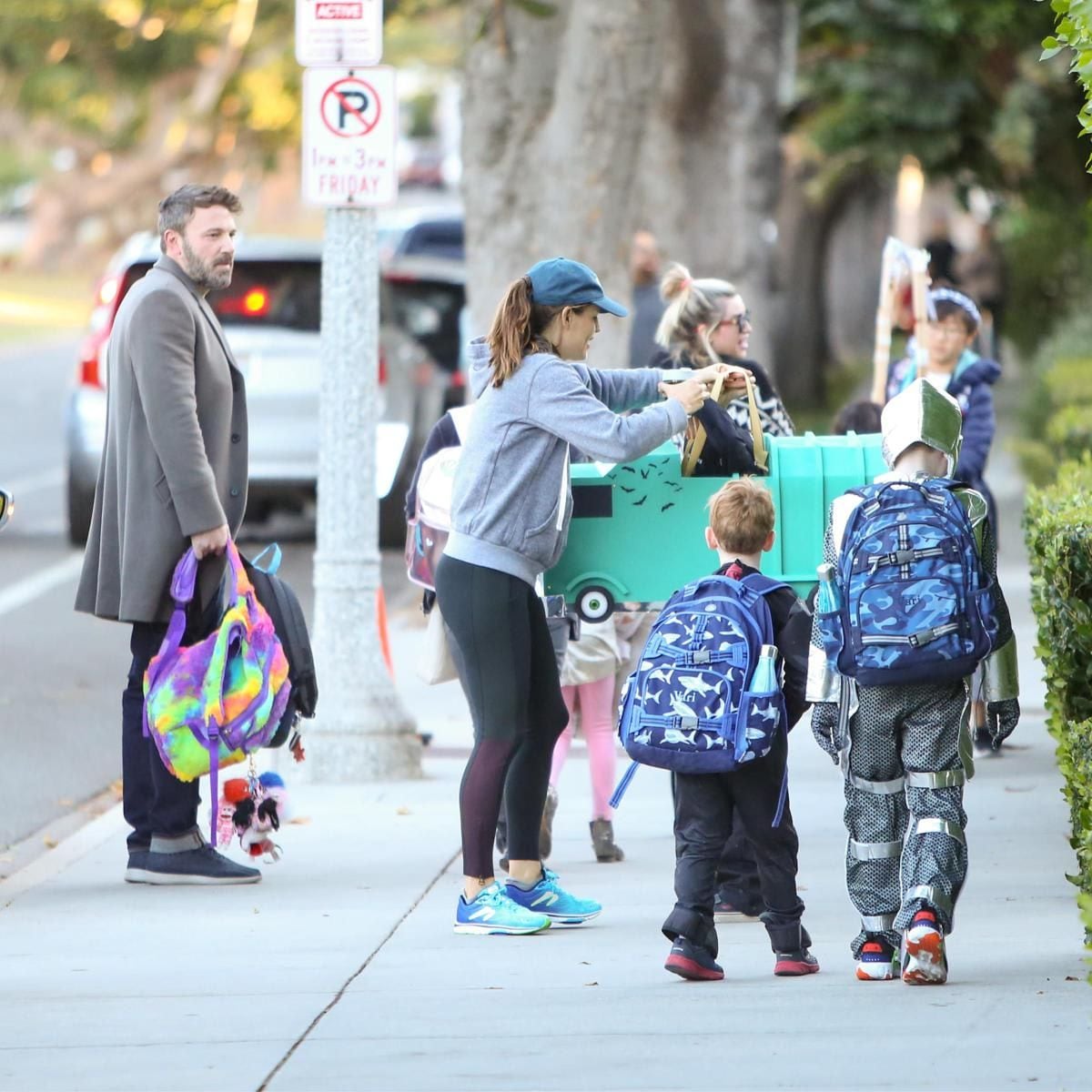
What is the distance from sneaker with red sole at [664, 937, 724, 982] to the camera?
5.75 metres

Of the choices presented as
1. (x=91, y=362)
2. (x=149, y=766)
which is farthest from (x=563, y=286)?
(x=91, y=362)

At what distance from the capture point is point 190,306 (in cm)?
713

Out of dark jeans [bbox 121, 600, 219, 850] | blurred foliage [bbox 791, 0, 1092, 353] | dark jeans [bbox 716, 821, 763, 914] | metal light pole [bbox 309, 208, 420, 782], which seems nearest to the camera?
dark jeans [bbox 716, 821, 763, 914]

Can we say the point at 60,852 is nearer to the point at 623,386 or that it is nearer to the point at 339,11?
the point at 623,386

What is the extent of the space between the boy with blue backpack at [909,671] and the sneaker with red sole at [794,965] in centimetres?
14

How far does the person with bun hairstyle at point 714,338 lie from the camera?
7461mm

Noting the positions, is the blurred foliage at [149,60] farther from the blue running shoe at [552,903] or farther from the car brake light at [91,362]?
the blue running shoe at [552,903]

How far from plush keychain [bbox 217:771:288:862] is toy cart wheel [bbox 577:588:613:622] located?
1.18 m

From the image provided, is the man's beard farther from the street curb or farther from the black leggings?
the street curb

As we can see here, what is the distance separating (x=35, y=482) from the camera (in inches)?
801

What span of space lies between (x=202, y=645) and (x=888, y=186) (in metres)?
25.0

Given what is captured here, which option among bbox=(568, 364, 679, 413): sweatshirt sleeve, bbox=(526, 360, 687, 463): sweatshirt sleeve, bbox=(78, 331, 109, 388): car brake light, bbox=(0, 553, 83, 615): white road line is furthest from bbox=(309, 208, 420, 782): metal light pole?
bbox=(78, 331, 109, 388): car brake light

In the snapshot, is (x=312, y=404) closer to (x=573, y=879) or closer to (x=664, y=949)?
(x=573, y=879)

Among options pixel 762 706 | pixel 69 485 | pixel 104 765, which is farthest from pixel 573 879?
pixel 69 485
